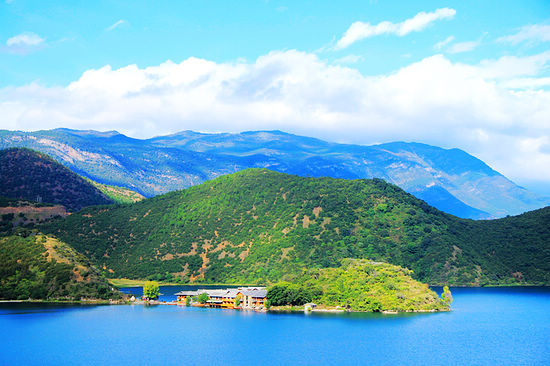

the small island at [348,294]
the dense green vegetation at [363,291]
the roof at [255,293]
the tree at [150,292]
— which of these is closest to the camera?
the dense green vegetation at [363,291]

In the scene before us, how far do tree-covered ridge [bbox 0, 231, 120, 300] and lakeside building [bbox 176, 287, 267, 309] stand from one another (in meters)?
21.0

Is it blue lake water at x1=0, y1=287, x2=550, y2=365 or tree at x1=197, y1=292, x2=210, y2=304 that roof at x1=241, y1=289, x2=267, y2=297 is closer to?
blue lake water at x1=0, y1=287, x2=550, y2=365

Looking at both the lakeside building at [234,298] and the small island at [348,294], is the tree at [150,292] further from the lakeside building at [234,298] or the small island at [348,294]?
the small island at [348,294]

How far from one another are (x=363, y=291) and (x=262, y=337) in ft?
138

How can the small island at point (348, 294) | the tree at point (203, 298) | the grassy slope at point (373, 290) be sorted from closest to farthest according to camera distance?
the grassy slope at point (373, 290), the small island at point (348, 294), the tree at point (203, 298)

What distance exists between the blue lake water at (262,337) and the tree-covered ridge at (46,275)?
700cm

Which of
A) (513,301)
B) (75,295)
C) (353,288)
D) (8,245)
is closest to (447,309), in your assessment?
(353,288)

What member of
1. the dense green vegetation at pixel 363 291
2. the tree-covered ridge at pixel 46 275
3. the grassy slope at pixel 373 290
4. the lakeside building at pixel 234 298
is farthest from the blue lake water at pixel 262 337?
the lakeside building at pixel 234 298

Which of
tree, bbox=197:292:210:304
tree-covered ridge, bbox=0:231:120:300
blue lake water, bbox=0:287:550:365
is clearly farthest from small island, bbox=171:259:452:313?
tree-covered ridge, bbox=0:231:120:300

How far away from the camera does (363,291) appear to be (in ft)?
479

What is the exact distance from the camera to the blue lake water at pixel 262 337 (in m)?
95.4

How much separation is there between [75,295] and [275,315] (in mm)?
51648

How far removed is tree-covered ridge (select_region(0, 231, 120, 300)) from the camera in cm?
14988

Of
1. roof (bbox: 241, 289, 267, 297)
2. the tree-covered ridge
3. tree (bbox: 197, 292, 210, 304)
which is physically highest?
the tree-covered ridge
